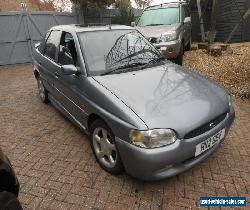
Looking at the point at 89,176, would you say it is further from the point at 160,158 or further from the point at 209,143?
the point at 209,143

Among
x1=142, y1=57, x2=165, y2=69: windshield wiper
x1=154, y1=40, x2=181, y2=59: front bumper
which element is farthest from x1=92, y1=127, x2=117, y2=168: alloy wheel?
x1=154, y1=40, x2=181, y2=59: front bumper

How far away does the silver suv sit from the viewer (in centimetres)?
791

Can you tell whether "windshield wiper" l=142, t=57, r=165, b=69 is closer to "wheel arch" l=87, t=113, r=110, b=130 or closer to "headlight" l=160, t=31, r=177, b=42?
"wheel arch" l=87, t=113, r=110, b=130

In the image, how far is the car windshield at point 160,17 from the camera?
29.8 feet

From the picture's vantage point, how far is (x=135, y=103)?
122 inches

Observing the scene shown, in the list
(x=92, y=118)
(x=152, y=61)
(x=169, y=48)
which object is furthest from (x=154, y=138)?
(x=169, y=48)

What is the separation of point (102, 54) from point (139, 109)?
4.32 feet

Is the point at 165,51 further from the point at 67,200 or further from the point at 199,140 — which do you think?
the point at 67,200

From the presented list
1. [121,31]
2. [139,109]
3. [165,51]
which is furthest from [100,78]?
[165,51]

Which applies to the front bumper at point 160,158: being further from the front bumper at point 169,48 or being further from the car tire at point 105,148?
the front bumper at point 169,48

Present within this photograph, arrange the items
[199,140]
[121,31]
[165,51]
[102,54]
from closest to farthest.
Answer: [199,140] → [102,54] → [121,31] → [165,51]

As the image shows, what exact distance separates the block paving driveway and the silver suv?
11.4 ft

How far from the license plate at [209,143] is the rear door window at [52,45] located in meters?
2.93

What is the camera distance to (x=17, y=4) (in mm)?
36375
